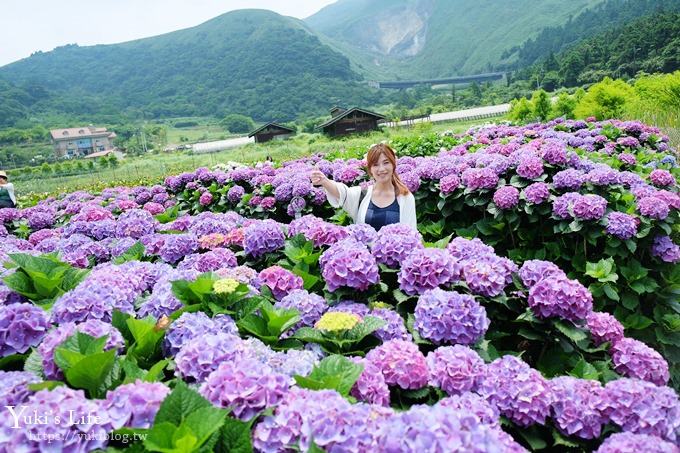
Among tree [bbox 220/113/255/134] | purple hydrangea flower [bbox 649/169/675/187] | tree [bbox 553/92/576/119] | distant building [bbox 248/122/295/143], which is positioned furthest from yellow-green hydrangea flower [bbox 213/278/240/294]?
tree [bbox 220/113/255/134]

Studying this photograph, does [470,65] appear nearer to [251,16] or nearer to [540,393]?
[251,16]

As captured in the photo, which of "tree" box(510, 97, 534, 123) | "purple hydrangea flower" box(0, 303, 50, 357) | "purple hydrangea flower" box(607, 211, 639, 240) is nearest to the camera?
"purple hydrangea flower" box(0, 303, 50, 357)

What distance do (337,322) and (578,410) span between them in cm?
78

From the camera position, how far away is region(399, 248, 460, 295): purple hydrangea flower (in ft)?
6.25

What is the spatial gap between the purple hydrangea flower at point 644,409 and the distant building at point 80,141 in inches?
3785

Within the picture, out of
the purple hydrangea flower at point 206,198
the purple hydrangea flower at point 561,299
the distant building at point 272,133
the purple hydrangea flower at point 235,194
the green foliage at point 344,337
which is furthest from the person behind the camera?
the distant building at point 272,133

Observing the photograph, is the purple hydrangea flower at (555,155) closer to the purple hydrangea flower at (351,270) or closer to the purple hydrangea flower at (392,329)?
the purple hydrangea flower at (351,270)

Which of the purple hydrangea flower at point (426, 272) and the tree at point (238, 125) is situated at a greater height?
the purple hydrangea flower at point (426, 272)

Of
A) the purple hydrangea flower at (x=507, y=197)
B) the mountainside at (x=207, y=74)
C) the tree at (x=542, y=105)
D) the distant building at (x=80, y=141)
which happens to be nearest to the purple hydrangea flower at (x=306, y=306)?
the purple hydrangea flower at (x=507, y=197)

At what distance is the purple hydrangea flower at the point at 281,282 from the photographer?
2.05 metres

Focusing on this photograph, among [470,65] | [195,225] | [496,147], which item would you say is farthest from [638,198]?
[470,65]

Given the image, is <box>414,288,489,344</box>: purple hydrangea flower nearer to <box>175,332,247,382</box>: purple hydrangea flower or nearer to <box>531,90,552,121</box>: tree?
<box>175,332,247,382</box>: purple hydrangea flower

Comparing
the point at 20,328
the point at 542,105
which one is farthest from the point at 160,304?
the point at 542,105

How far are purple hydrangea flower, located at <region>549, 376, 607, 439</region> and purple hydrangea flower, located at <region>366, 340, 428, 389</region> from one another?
15.6 inches
